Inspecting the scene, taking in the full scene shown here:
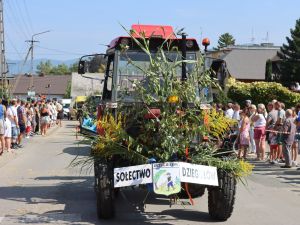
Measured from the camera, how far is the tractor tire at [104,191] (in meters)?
8.22

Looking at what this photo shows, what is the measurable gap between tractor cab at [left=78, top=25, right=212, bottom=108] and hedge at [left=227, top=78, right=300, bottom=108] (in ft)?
65.8

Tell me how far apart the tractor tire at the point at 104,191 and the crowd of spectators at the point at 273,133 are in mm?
8358

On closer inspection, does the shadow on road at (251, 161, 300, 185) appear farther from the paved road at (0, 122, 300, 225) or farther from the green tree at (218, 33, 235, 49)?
the green tree at (218, 33, 235, 49)

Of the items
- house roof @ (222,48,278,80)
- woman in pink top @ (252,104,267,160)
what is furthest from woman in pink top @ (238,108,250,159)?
house roof @ (222,48,278,80)

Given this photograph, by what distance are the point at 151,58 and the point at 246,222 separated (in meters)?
2.63

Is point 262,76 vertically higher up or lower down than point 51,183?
higher up

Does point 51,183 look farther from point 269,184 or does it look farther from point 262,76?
point 262,76

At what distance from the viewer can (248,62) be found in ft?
273

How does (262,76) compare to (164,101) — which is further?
(262,76)

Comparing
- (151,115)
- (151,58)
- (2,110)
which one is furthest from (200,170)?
(2,110)

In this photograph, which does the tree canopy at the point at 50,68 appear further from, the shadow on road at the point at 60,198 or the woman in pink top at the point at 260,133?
the shadow on road at the point at 60,198

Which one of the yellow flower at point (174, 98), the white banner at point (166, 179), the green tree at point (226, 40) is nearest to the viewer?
the white banner at point (166, 179)

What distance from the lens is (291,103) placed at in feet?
98.1

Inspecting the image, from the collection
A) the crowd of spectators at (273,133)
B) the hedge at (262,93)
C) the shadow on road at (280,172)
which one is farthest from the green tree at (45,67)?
the shadow on road at (280,172)
